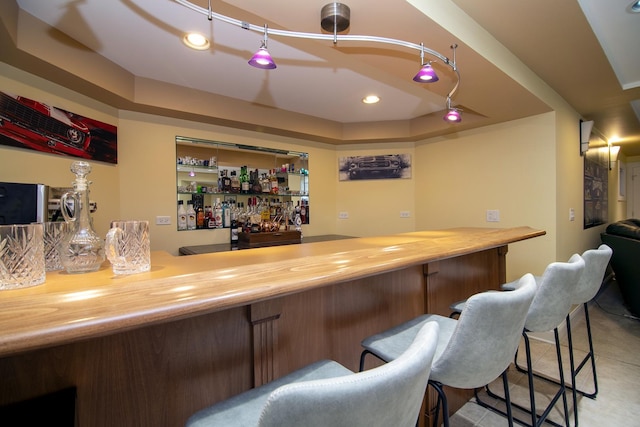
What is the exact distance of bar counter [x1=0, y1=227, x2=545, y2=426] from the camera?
542 mm

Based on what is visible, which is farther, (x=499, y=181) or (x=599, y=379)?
(x=499, y=181)

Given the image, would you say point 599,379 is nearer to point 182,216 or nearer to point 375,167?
point 375,167

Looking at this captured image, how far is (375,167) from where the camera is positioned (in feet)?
12.8

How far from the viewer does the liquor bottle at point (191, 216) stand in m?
2.86

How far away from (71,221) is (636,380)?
352 centimetres

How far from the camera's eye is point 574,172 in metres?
3.08

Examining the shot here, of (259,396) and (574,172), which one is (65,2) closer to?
(259,396)

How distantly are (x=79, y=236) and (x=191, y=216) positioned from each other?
208 cm

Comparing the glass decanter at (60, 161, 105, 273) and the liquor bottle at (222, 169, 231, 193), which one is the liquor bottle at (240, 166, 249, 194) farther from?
the glass decanter at (60, 161, 105, 273)

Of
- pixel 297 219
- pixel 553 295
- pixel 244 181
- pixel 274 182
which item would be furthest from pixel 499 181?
pixel 244 181

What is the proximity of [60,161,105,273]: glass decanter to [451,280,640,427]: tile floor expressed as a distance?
2.01 meters

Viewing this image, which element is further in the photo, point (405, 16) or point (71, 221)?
point (405, 16)

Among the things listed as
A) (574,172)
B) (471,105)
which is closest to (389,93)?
(471,105)

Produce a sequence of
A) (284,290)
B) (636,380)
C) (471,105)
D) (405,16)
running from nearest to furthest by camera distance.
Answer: (284,290) → (405,16) → (636,380) → (471,105)
